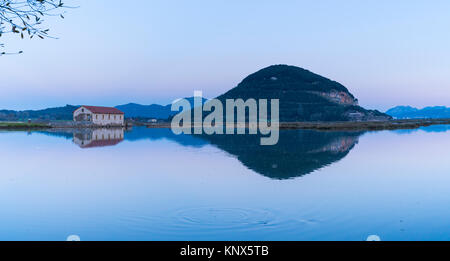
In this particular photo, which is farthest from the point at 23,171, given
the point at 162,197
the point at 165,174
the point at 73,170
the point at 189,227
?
the point at 189,227

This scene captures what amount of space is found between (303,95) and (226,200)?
508ft

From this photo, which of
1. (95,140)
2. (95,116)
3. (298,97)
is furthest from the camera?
(298,97)

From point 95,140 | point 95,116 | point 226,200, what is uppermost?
point 95,116

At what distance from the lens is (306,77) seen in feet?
615

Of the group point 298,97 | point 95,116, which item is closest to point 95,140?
point 95,116

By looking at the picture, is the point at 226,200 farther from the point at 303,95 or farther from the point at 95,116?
the point at 303,95

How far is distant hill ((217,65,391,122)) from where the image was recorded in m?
139

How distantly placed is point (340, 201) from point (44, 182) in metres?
12.3

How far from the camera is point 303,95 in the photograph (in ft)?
532

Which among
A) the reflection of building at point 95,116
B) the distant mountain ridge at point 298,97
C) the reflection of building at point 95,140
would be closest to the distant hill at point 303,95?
the distant mountain ridge at point 298,97

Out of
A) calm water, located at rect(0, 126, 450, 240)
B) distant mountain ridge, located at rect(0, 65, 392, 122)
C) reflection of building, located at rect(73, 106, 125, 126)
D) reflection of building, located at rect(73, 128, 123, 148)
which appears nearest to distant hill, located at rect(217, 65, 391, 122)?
distant mountain ridge, located at rect(0, 65, 392, 122)

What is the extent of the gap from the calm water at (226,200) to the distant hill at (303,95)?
116 meters
